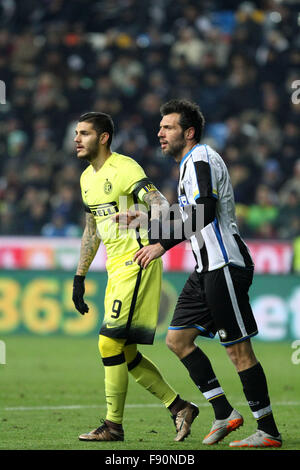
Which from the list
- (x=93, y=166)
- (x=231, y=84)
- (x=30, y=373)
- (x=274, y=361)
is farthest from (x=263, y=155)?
(x=93, y=166)

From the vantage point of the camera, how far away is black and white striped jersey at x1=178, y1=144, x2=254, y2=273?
5773mm

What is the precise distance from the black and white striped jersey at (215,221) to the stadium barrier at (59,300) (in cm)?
736

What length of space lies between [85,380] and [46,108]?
27.3 feet

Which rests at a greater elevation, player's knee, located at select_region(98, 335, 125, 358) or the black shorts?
the black shorts

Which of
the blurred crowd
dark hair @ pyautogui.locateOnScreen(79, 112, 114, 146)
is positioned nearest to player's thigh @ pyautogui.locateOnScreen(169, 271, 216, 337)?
dark hair @ pyautogui.locateOnScreen(79, 112, 114, 146)

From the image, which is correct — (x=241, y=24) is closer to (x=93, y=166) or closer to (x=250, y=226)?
(x=250, y=226)

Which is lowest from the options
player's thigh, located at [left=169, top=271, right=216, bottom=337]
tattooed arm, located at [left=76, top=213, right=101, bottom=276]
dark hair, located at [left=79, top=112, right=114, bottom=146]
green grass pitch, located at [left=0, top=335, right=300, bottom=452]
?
green grass pitch, located at [left=0, top=335, right=300, bottom=452]

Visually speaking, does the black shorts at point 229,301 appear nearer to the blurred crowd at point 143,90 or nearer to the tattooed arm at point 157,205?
the tattooed arm at point 157,205

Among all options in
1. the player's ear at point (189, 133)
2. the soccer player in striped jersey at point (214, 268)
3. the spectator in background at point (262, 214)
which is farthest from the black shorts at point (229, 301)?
the spectator in background at point (262, 214)

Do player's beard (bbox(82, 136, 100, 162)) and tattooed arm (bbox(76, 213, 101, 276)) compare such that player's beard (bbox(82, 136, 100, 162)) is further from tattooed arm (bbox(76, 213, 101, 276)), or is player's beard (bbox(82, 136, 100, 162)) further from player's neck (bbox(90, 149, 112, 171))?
tattooed arm (bbox(76, 213, 101, 276))

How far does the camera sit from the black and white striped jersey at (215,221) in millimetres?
5773

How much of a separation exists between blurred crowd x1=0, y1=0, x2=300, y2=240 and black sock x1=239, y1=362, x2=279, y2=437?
8.56 metres

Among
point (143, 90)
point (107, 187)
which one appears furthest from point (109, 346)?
point (143, 90)

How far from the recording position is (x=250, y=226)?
14297 mm
